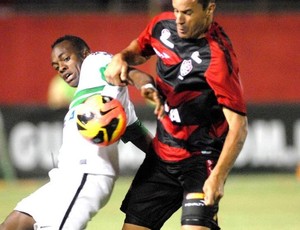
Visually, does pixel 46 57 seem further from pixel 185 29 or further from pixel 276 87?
pixel 185 29

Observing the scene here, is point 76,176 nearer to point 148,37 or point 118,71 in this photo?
point 118,71

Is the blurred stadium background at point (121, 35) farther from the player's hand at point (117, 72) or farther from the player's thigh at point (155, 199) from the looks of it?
the player's hand at point (117, 72)

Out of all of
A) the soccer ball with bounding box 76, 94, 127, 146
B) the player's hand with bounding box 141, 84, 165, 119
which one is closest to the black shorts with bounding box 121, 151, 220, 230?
the soccer ball with bounding box 76, 94, 127, 146

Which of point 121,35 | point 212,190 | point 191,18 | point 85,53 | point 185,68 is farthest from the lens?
point 121,35

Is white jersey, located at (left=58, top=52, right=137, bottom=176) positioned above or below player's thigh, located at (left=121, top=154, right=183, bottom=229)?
above

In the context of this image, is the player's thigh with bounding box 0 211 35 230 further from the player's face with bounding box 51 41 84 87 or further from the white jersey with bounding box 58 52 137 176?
the player's face with bounding box 51 41 84 87

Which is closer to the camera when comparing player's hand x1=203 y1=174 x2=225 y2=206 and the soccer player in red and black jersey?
player's hand x1=203 y1=174 x2=225 y2=206

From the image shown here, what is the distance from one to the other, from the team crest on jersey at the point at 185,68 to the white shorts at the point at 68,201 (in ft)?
3.23

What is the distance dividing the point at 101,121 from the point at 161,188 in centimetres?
83

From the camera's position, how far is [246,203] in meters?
13.7

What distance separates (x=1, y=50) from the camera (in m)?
21.0

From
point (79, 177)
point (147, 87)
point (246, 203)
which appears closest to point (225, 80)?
point (147, 87)

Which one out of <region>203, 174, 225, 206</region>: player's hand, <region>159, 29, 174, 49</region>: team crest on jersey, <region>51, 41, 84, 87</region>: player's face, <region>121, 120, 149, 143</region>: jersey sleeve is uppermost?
<region>159, 29, 174, 49</region>: team crest on jersey

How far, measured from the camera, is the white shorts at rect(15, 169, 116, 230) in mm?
7184
